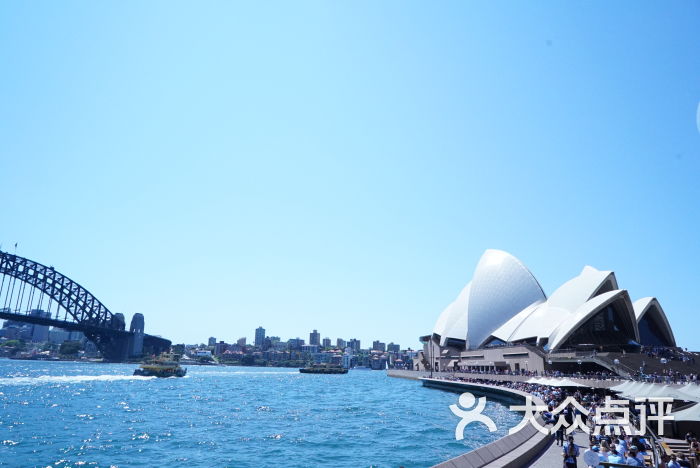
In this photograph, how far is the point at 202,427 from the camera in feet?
81.1

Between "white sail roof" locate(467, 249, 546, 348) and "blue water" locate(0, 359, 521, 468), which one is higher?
"white sail roof" locate(467, 249, 546, 348)

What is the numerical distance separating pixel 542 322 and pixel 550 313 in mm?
1489

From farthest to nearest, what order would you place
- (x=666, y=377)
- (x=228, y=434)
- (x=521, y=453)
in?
1. (x=666, y=377)
2. (x=228, y=434)
3. (x=521, y=453)

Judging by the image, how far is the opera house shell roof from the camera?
51.0 meters

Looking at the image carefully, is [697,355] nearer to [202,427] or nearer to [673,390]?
[673,390]

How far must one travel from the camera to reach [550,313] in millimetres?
57125

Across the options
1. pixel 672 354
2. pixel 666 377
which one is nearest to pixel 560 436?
pixel 666 377

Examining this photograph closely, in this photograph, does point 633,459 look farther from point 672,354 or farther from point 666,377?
point 672,354

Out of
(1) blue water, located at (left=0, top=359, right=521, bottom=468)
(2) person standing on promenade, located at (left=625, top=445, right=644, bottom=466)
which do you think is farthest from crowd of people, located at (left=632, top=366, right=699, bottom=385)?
(2) person standing on promenade, located at (left=625, top=445, right=644, bottom=466)

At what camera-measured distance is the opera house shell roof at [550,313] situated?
167ft

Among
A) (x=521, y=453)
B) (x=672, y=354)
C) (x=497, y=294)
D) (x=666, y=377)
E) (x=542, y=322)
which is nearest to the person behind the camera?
(x=521, y=453)

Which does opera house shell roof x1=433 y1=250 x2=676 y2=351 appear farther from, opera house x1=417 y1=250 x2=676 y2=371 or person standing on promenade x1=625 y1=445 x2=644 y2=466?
person standing on promenade x1=625 y1=445 x2=644 y2=466

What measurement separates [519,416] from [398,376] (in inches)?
2906

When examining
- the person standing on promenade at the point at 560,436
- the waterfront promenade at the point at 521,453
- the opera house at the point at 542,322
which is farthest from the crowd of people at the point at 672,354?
the waterfront promenade at the point at 521,453
